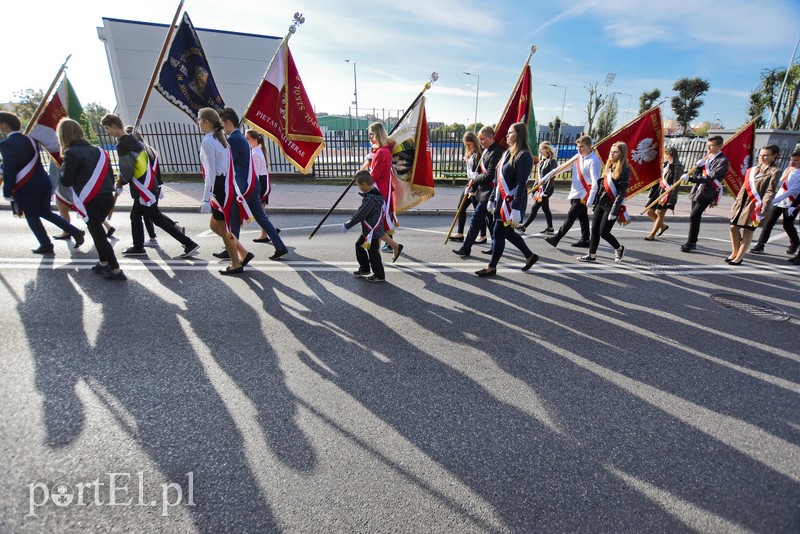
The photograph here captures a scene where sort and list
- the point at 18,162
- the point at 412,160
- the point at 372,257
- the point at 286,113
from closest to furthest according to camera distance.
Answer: the point at 372,257
the point at 18,162
the point at 412,160
the point at 286,113

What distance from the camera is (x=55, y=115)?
22.2ft

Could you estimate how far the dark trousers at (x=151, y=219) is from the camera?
567cm

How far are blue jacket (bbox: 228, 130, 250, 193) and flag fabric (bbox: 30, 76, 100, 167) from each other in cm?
349

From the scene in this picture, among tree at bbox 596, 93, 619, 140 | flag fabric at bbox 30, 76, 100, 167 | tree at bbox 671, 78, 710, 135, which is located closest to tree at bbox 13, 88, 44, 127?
flag fabric at bbox 30, 76, 100, 167

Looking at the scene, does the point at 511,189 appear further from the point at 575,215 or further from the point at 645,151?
the point at 645,151

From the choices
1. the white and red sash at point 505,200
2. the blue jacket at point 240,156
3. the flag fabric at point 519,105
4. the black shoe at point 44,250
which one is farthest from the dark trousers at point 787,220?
the black shoe at point 44,250

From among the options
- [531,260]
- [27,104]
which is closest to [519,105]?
[531,260]

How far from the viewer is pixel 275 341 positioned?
357cm

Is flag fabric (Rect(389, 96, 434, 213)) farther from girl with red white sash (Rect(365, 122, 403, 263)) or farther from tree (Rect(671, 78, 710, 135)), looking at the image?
tree (Rect(671, 78, 710, 135))

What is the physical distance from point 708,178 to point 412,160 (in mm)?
5070

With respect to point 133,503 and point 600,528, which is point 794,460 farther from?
point 133,503

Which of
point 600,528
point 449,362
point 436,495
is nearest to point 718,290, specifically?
point 449,362

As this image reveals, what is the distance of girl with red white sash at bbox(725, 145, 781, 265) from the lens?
6.16 metres

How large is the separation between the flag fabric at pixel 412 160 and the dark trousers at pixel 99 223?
378 cm
